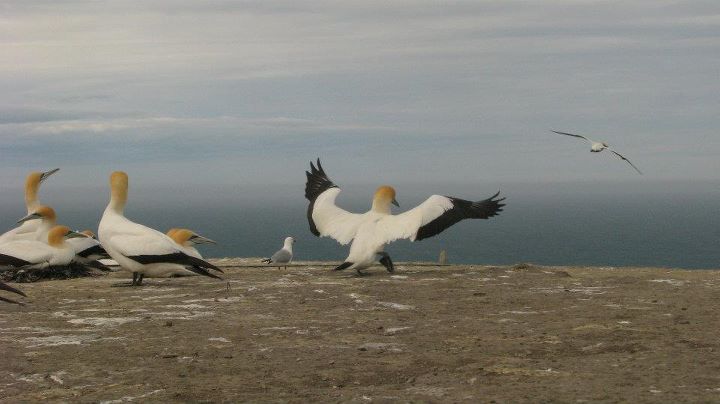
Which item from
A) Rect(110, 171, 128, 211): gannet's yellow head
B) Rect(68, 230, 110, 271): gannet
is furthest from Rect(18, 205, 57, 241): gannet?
Rect(110, 171, 128, 211): gannet's yellow head

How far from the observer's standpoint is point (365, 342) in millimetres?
8594

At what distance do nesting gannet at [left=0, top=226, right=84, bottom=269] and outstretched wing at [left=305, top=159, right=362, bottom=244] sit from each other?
12.9 ft

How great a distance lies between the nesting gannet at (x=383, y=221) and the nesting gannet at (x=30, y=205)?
4.63m

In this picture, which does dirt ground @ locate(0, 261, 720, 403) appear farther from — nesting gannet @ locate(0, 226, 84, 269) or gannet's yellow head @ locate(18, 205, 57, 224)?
gannet's yellow head @ locate(18, 205, 57, 224)

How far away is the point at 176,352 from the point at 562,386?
3.25 meters

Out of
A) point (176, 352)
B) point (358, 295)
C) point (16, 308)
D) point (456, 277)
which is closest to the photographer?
point (176, 352)

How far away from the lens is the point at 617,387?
676 centimetres

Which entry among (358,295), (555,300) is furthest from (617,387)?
(358,295)

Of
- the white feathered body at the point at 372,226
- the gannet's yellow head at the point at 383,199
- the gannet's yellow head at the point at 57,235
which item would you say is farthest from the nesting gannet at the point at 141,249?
the gannet's yellow head at the point at 383,199

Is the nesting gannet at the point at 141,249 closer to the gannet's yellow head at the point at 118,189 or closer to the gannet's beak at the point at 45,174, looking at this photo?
the gannet's yellow head at the point at 118,189

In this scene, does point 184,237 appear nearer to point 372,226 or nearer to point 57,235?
point 57,235

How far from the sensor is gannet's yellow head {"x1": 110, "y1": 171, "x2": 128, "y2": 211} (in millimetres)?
13672

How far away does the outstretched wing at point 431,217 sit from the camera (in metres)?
14.4

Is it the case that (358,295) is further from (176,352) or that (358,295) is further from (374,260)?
(176,352)
